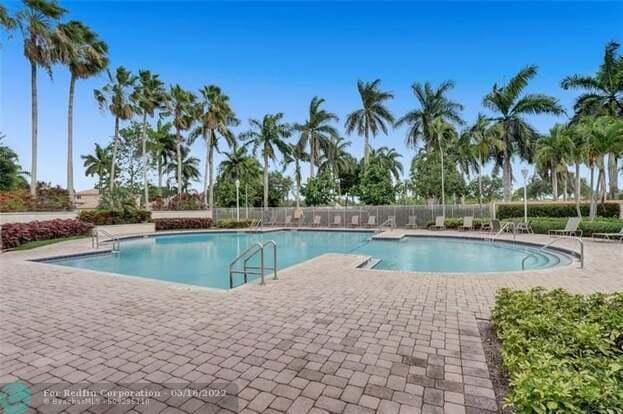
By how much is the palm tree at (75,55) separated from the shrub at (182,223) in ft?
16.0

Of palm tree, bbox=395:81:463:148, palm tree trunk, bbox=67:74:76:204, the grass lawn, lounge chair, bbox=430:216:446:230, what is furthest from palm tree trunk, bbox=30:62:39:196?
palm tree, bbox=395:81:463:148

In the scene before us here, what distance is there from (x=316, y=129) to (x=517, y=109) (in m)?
14.4

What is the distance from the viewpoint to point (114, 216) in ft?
60.0

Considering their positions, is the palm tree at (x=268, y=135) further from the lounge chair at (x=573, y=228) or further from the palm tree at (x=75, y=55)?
the lounge chair at (x=573, y=228)

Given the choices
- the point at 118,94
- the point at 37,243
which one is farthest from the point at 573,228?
the point at 118,94

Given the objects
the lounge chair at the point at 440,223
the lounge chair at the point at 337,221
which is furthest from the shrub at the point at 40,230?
the lounge chair at the point at 440,223

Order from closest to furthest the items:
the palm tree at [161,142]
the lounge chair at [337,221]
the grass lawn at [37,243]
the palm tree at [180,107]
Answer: the grass lawn at [37,243], the lounge chair at [337,221], the palm tree at [180,107], the palm tree at [161,142]

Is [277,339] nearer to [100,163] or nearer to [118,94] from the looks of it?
[118,94]

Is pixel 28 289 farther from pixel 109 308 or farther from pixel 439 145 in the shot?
pixel 439 145

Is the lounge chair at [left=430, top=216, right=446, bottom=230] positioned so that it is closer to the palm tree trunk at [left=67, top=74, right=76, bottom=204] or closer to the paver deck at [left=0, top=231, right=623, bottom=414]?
the paver deck at [left=0, top=231, right=623, bottom=414]

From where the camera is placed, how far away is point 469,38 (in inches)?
474

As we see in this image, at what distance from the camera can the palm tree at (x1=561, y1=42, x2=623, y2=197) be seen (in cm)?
1866

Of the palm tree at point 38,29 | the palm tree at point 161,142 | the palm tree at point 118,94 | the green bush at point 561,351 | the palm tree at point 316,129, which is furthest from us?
the palm tree at point 161,142

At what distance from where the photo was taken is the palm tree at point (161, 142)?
102 feet
